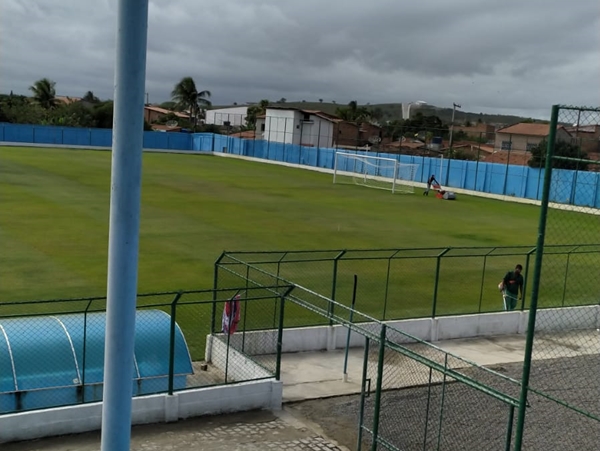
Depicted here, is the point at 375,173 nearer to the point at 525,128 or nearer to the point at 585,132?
the point at 525,128

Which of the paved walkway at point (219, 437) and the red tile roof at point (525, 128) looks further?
the red tile roof at point (525, 128)

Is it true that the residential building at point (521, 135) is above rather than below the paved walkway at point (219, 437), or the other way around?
above

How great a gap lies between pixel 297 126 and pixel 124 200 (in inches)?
3873

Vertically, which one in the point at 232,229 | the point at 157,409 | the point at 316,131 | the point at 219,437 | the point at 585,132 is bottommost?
the point at 219,437

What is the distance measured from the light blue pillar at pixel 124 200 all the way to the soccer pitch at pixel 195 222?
15.5m

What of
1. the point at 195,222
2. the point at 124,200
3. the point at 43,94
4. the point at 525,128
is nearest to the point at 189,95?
the point at 43,94

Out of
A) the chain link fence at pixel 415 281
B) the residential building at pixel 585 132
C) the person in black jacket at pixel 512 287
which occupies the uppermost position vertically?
the residential building at pixel 585 132

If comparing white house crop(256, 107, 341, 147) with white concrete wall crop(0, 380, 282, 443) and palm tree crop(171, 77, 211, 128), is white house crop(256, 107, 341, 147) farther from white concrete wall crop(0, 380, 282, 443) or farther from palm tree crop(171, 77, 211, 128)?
white concrete wall crop(0, 380, 282, 443)

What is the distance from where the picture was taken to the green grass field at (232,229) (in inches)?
851

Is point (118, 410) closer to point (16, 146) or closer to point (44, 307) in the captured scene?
point (44, 307)

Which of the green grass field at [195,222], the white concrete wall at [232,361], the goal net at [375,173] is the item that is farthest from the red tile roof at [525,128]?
the white concrete wall at [232,361]

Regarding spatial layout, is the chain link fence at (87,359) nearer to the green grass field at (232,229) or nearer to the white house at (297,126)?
the green grass field at (232,229)

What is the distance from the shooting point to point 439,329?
1806 centimetres

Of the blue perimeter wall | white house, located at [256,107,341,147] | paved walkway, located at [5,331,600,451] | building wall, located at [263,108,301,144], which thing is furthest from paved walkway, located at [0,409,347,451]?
white house, located at [256,107,341,147]
